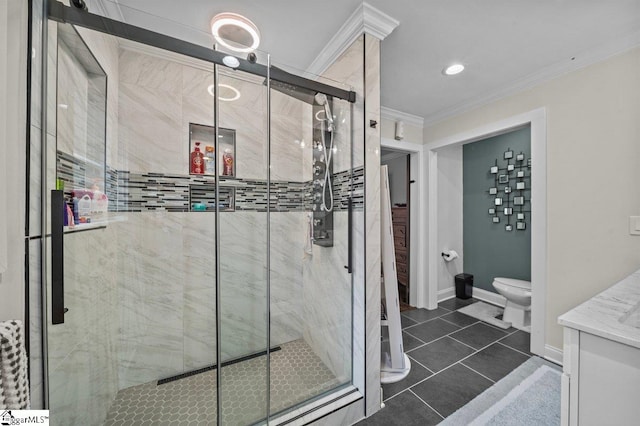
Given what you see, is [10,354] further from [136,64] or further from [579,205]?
[579,205]

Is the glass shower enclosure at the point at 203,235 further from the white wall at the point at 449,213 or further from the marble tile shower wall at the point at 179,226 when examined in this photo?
the white wall at the point at 449,213

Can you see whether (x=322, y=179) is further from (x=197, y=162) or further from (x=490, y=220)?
(x=490, y=220)

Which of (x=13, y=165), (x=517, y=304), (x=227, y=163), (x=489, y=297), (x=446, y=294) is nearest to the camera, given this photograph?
(x=13, y=165)

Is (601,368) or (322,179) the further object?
(322,179)

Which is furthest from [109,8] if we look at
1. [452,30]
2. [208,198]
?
[452,30]

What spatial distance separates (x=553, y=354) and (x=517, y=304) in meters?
0.67

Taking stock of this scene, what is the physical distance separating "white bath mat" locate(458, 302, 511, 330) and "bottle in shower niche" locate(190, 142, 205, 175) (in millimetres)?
3312

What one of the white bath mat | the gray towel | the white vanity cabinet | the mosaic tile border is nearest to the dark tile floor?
the white bath mat

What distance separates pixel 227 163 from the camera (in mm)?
1707

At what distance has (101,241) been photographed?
1420 mm

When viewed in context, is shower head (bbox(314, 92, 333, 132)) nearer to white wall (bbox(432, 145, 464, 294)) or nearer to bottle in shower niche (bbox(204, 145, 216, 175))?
bottle in shower niche (bbox(204, 145, 216, 175))

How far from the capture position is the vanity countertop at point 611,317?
2.59 feet

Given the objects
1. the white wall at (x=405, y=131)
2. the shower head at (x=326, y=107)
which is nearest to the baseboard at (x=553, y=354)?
the white wall at (x=405, y=131)

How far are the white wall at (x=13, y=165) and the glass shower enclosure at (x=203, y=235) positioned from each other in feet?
1.31
